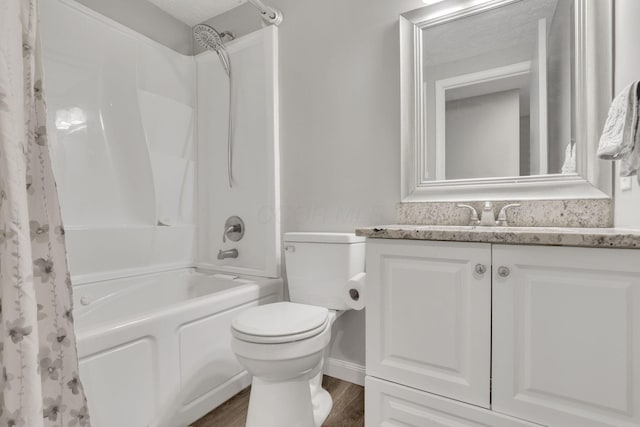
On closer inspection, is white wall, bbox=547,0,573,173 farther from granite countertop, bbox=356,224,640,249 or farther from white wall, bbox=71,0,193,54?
white wall, bbox=71,0,193,54

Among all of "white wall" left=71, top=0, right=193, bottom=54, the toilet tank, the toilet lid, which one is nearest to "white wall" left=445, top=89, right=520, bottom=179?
the toilet tank

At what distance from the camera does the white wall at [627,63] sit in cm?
96

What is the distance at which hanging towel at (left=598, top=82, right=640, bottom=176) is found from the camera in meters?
0.83

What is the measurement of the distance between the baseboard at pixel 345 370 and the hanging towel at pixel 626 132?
1436 millimetres

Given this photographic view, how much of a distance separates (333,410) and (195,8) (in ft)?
8.73

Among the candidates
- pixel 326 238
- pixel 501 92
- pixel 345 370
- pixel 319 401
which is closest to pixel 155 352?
pixel 319 401

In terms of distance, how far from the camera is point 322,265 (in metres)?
1.61

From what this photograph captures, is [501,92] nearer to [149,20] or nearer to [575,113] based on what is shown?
[575,113]

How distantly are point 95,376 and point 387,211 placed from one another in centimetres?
139

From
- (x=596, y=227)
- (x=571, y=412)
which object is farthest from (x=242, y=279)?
(x=596, y=227)

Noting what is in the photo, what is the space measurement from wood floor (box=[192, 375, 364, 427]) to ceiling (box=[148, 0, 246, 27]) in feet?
8.01

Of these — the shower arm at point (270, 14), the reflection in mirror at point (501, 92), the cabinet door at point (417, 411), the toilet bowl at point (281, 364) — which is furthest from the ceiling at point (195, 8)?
the cabinet door at point (417, 411)

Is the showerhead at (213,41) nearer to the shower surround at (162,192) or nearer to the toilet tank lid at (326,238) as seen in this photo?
the shower surround at (162,192)

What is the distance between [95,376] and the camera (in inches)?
43.7
